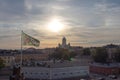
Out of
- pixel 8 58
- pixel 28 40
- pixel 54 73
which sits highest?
pixel 28 40

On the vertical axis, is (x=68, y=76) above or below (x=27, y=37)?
below

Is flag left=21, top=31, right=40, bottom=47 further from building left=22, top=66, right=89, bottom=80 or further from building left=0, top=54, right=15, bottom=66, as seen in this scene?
building left=0, top=54, right=15, bottom=66

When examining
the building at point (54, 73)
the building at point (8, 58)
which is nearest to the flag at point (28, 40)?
the building at point (54, 73)

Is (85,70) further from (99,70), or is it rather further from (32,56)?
(32,56)

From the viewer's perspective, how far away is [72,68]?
53.8m

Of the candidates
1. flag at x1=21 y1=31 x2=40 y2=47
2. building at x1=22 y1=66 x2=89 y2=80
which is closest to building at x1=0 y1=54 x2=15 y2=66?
building at x1=22 y1=66 x2=89 y2=80

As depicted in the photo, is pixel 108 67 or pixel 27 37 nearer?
pixel 27 37

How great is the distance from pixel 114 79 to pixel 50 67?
14105 millimetres

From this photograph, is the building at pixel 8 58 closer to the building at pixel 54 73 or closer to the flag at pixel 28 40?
the building at pixel 54 73

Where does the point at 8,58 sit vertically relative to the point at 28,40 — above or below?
below

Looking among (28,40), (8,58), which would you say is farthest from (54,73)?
(8,58)

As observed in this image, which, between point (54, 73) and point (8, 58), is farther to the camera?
point (8, 58)

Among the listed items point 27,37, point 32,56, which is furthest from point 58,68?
point 32,56

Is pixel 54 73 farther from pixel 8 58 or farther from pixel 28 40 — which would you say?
pixel 8 58
